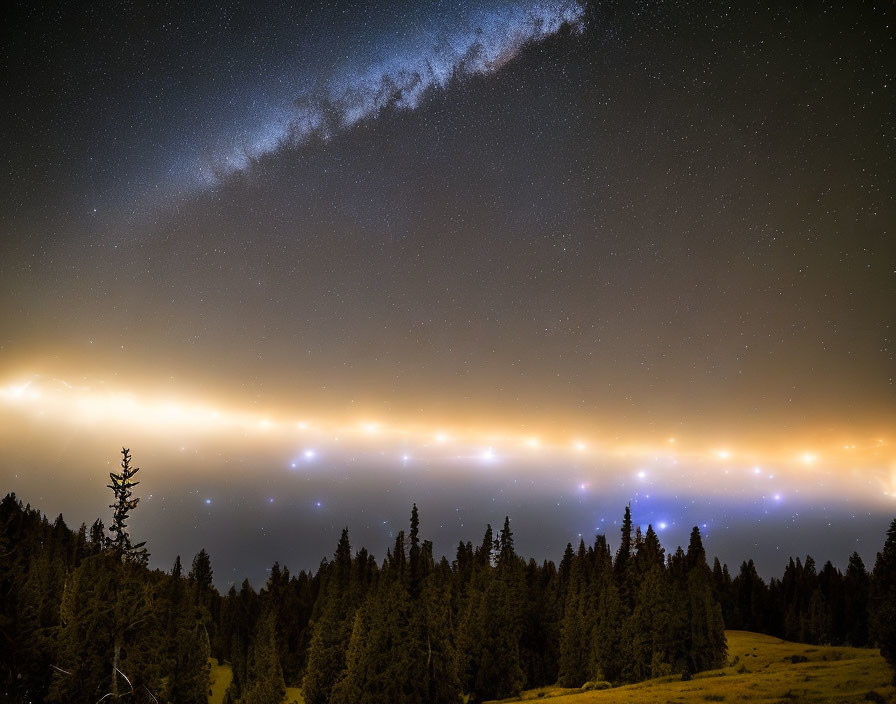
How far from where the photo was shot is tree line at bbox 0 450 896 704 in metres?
30.5

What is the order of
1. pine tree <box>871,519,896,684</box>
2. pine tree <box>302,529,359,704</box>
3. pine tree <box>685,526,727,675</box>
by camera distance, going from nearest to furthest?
pine tree <box>871,519,896,684</box> → pine tree <box>302,529,359,704</box> → pine tree <box>685,526,727,675</box>

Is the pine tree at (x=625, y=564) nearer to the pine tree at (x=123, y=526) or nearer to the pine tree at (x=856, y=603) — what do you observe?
the pine tree at (x=856, y=603)

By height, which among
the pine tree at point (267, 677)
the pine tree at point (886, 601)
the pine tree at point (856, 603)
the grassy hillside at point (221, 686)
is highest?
the pine tree at point (886, 601)

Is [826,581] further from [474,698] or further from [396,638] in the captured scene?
[396,638]

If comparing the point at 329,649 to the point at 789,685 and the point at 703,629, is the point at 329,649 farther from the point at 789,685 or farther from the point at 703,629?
the point at 703,629

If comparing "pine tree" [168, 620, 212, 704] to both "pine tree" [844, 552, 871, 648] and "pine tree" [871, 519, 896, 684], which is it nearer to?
"pine tree" [871, 519, 896, 684]

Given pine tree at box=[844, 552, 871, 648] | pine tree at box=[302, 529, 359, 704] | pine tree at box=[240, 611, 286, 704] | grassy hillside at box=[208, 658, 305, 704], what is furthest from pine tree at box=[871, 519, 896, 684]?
pine tree at box=[844, 552, 871, 648]

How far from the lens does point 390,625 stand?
4550 centimetres

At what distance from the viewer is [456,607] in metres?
79.8

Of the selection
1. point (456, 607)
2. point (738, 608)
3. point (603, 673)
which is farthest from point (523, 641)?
point (738, 608)

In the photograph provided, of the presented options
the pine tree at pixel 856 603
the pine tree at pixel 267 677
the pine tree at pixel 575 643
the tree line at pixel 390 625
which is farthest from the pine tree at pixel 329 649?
the pine tree at pixel 856 603

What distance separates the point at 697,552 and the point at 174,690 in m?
76.6

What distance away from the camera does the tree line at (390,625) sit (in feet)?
100

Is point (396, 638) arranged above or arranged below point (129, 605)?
below
